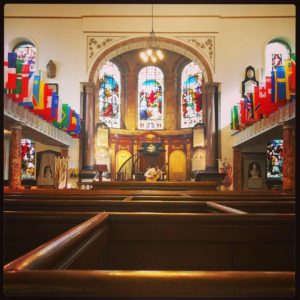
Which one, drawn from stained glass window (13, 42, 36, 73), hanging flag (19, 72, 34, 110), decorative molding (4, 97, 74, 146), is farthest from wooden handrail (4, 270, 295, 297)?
stained glass window (13, 42, 36, 73)

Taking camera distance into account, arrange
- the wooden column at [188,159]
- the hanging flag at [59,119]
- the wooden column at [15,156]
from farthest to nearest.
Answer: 1. the wooden column at [188,159]
2. the hanging flag at [59,119]
3. the wooden column at [15,156]

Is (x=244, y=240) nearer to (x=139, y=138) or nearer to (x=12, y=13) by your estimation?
(x=12, y=13)

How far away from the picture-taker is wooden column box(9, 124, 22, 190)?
37.5 feet

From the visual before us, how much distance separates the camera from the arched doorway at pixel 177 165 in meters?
23.4

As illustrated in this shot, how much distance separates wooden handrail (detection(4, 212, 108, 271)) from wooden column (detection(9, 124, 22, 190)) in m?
10.4

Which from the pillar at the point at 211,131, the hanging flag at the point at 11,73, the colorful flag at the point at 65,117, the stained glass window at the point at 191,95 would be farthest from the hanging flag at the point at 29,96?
the stained glass window at the point at 191,95

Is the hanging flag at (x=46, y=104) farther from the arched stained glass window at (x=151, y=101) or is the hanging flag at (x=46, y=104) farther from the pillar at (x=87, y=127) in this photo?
the arched stained glass window at (x=151, y=101)

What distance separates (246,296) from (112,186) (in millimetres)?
9962

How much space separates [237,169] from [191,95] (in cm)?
726

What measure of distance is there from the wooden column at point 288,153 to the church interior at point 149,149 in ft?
0.13

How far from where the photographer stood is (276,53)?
19.3m

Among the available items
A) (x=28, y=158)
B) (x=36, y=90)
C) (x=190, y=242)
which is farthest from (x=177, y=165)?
(x=190, y=242)

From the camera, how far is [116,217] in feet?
7.27

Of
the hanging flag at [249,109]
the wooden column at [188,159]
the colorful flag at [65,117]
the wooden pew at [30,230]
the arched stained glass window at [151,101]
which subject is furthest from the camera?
the arched stained glass window at [151,101]
